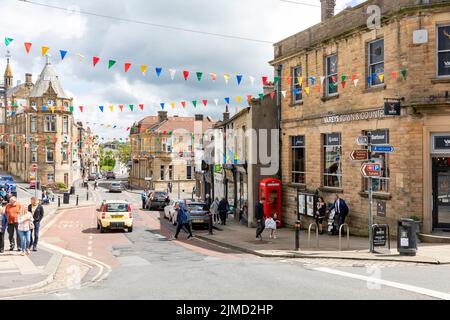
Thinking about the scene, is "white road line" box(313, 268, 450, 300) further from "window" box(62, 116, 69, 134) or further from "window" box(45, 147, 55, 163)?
"window" box(62, 116, 69, 134)

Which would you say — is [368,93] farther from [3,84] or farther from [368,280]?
[3,84]

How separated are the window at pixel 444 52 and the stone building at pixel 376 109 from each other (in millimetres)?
32

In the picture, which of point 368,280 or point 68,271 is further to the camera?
point 68,271

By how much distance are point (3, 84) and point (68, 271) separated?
116 meters

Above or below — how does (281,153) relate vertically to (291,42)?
below

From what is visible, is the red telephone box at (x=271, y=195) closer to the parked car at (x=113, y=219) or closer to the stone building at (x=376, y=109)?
the stone building at (x=376, y=109)

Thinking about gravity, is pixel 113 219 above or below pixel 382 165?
below

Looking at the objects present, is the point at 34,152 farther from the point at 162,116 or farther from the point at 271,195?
the point at 271,195

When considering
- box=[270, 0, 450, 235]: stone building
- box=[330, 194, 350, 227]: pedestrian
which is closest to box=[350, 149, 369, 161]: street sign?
box=[270, 0, 450, 235]: stone building

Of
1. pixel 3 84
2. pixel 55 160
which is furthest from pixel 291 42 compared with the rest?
pixel 3 84

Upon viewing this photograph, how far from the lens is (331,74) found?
22.2 meters

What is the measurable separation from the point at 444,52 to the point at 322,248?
7.81 m

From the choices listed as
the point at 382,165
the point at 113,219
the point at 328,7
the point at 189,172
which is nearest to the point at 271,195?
the point at 382,165

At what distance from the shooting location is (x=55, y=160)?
2758 inches
